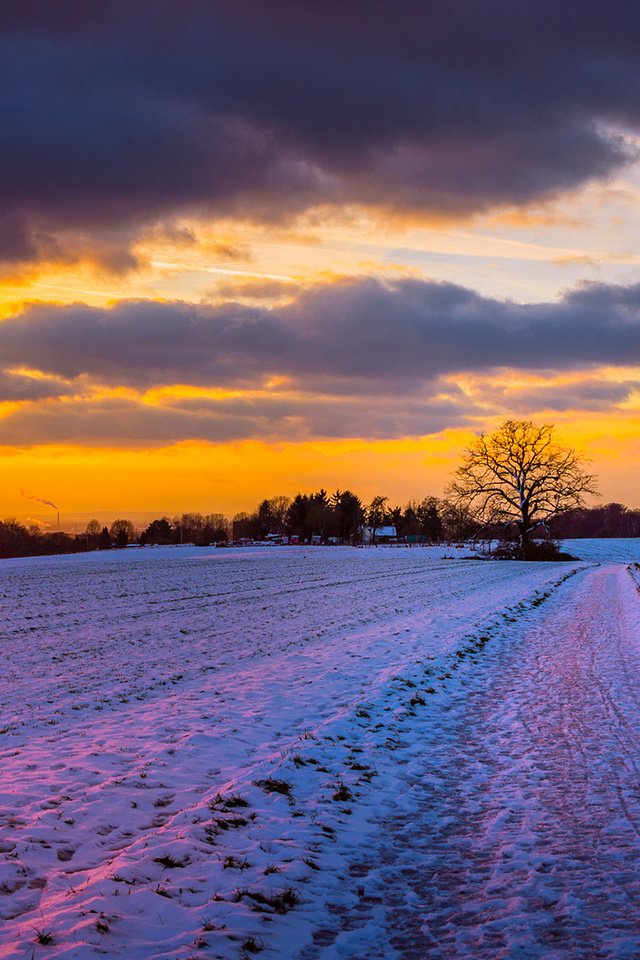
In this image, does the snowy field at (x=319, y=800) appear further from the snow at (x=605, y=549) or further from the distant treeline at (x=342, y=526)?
the distant treeline at (x=342, y=526)

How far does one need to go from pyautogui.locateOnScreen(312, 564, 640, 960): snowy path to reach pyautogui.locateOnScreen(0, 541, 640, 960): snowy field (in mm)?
26

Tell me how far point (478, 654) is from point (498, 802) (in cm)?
873

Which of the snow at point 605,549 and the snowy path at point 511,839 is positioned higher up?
the snowy path at point 511,839

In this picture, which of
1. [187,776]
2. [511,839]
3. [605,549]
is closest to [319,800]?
[187,776]

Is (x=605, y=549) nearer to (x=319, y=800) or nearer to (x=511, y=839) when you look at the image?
(x=319, y=800)

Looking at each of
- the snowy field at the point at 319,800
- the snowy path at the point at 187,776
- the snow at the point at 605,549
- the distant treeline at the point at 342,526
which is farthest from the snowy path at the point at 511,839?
the distant treeline at the point at 342,526

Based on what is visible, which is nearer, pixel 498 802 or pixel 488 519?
pixel 498 802

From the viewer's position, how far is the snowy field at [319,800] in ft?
16.2

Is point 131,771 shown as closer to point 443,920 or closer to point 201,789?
point 201,789

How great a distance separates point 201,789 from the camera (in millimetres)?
7551

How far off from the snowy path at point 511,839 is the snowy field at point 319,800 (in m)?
0.03

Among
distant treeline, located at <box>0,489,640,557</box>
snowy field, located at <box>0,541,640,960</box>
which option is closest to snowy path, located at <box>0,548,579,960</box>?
snowy field, located at <box>0,541,640,960</box>

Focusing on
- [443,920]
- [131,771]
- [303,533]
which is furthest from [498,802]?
[303,533]

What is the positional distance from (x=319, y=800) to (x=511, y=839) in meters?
1.91
